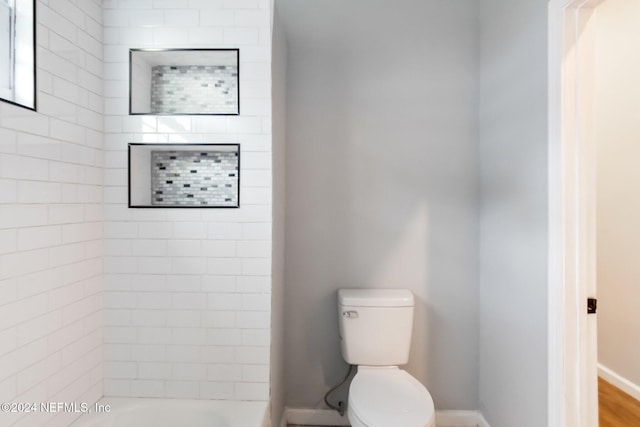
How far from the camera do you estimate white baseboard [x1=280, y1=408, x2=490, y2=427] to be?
195 cm

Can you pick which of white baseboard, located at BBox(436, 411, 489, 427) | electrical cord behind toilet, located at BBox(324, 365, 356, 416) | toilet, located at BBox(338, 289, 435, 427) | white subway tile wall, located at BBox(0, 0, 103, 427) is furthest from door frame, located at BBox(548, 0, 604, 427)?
white subway tile wall, located at BBox(0, 0, 103, 427)

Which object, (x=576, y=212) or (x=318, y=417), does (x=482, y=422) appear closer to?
(x=318, y=417)

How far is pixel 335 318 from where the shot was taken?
1973 millimetres

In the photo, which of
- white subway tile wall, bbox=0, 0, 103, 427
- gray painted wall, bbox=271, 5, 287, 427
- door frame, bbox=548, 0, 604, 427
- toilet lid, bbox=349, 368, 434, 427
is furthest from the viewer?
→ gray painted wall, bbox=271, 5, 287, 427

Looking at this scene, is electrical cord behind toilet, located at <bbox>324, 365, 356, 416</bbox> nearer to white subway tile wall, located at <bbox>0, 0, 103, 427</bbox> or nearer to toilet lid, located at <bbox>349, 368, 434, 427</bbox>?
toilet lid, located at <bbox>349, 368, 434, 427</bbox>

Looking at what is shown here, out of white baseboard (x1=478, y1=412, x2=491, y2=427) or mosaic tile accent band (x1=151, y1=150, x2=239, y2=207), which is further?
white baseboard (x1=478, y1=412, x2=491, y2=427)

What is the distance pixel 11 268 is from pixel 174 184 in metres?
0.72

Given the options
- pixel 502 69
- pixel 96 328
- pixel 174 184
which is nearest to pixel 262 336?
pixel 96 328

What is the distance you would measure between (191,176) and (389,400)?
139 cm

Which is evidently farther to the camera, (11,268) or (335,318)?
(335,318)

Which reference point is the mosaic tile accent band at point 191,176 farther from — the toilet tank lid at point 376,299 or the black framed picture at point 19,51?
the toilet tank lid at point 376,299

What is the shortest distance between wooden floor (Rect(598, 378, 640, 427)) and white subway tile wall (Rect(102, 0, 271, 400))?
80.6 inches

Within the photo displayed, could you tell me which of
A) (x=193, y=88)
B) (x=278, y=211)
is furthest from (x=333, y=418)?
(x=193, y=88)

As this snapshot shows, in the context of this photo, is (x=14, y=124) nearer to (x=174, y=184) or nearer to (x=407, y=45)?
(x=174, y=184)
